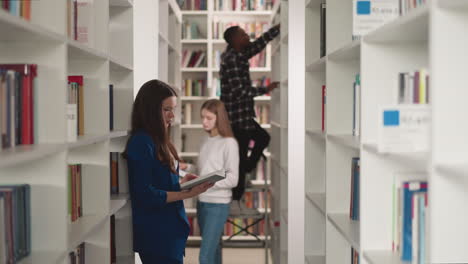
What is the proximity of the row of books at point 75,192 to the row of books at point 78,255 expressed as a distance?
0.48ft

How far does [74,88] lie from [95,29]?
37 cm

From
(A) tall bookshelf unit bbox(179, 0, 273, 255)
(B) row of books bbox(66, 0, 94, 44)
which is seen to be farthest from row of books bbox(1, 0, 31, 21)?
(A) tall bookshelf unit bbox(179, 0, 273, 255)

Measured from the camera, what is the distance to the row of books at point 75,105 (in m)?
2.28

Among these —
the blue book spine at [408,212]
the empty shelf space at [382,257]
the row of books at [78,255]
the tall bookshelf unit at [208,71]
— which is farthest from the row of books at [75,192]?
the tall bookshelf unit at [208,71]

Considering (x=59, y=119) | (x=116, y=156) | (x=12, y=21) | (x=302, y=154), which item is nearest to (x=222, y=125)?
(x=302, y=154)

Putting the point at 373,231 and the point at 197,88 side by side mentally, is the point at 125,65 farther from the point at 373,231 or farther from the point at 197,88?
the point at 197,88

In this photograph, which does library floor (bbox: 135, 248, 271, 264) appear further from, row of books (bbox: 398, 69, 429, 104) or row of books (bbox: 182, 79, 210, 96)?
row of books (bbox: 398, 69, 429, 104)

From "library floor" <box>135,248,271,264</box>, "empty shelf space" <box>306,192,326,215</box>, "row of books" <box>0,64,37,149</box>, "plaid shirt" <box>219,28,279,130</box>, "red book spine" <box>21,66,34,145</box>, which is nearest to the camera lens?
"row of books" <box>0,64,37,149</box>

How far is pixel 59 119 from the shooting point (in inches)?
79.0

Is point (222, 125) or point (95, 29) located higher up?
point (95, 29)

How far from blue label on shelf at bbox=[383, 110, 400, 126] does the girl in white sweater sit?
2.70 meters

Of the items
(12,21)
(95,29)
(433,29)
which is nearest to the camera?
(433,29)

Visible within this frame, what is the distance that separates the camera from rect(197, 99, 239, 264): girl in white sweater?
4.23 meters

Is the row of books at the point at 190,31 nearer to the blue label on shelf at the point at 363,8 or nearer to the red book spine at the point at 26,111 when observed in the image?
the blue label on shelf at the point at 363,8
